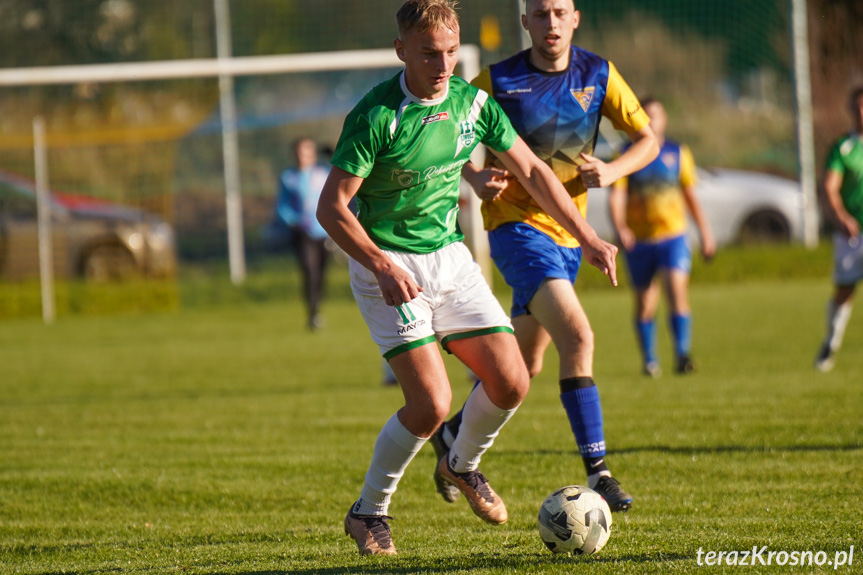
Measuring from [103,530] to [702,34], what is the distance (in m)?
16.0

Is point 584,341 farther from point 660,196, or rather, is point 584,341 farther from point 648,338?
point 660,196

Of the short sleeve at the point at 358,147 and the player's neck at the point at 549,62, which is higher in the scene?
the player's neck at the point at 549,62

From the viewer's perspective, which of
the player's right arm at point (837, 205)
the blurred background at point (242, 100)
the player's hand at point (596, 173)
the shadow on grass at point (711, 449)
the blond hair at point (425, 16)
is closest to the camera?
the blond hair at point (425, 16)

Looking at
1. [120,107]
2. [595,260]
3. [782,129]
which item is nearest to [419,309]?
[595,260]

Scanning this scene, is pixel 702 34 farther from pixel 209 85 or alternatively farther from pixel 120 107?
pixel 120 107

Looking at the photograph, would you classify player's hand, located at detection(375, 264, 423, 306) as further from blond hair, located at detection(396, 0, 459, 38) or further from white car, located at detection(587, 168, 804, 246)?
white car, located at detection(587, 168, 804, 246)

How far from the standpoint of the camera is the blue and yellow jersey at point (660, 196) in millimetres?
9406

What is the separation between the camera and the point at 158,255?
59.9 feet

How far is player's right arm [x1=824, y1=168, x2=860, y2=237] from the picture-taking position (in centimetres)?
860

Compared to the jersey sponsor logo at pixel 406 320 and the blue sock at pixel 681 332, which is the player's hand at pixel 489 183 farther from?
the blue sock at pixel 681 332

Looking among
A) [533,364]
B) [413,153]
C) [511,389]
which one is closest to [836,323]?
[533,364]

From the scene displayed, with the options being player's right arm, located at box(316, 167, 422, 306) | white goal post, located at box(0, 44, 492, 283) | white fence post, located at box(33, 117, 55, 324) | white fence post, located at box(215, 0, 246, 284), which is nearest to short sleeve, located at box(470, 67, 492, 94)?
player's right arm, located at box(316, 167, 422, 306)

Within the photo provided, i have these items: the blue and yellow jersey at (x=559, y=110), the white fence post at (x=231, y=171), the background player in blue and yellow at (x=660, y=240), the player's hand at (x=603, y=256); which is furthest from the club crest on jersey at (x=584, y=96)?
the white fence post at (x=231, y=171)

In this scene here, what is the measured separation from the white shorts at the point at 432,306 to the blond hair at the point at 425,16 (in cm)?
86
